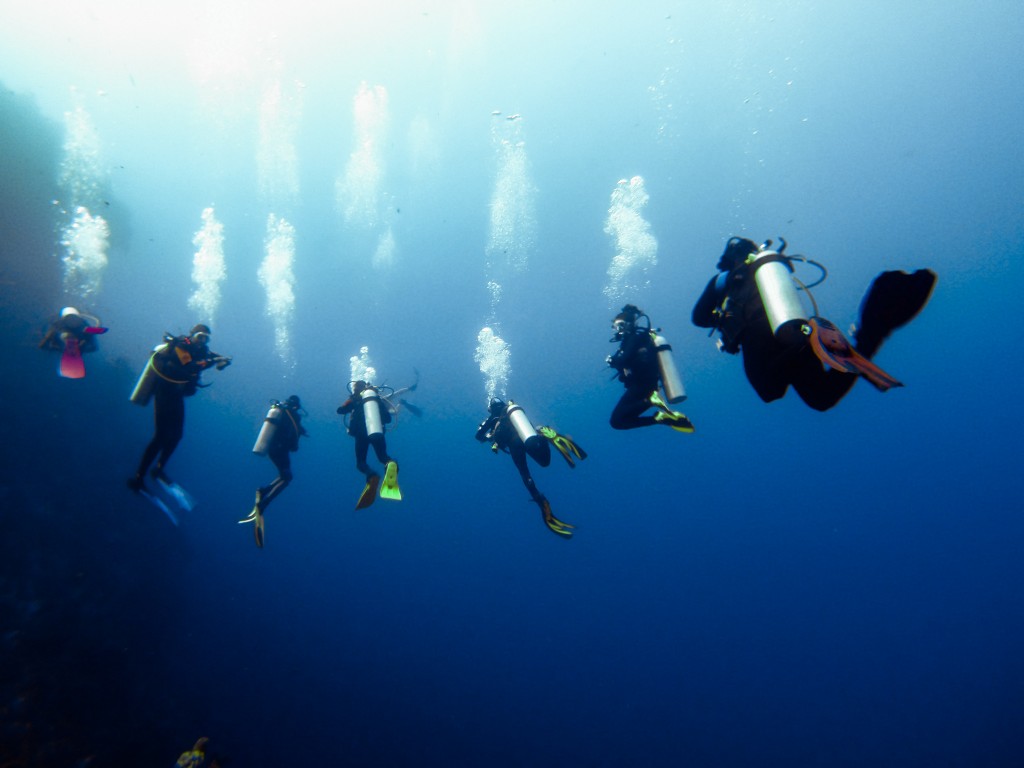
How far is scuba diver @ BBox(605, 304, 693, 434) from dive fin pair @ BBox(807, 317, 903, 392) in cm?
284

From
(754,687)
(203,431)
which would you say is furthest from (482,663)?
(203,431)

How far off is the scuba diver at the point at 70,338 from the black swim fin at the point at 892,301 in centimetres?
1014

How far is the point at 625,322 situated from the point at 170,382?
7079mm

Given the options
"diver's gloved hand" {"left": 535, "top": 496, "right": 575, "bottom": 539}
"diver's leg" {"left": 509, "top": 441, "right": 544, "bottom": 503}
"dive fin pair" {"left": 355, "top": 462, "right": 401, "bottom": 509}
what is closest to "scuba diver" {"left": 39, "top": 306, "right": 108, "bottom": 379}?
"dive fin pair" {"left": 355, "top": 462, "right": 401, "bottom": 509}

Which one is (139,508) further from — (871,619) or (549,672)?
(871,619)

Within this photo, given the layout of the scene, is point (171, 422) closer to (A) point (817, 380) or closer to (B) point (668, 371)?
(B) point (668, 371)

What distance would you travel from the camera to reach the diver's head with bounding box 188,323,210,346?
24.0 ft

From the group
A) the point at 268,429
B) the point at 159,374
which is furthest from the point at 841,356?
the point at 268,429

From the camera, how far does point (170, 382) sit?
718 centimetres

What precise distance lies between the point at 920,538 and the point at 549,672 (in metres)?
67.2

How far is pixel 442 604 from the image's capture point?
40688mm

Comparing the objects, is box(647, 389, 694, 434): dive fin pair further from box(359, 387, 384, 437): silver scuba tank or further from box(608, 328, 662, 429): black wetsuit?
box(359, 387, 384, 437): silver scuba tank

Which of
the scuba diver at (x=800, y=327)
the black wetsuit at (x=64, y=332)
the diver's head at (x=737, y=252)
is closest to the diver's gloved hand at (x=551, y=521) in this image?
the scuba diver at (x=800, y=327)

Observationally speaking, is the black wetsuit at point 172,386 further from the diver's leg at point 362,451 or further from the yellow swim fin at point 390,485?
the yellow swim fin at point 390,485
